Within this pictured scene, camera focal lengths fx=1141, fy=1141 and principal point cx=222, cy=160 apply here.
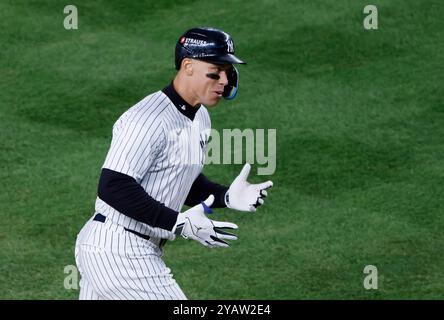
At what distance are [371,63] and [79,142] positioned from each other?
388 centimetres

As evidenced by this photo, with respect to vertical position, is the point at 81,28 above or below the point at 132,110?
below

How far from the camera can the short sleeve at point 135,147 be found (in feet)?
20.9

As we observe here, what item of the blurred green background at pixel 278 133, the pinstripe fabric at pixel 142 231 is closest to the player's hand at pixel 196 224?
the pinstripe fabric at pixel 142 231

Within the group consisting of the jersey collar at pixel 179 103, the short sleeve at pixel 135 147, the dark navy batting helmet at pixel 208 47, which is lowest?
the short sleeve at pixel 135 147

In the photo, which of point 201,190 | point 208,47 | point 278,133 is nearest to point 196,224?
point 201,190

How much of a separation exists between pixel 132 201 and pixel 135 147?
30 centimetres

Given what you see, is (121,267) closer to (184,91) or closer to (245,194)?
(245,194)

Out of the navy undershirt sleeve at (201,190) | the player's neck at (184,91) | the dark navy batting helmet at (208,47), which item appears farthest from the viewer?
the navy undershirt sleeve at (201,190)

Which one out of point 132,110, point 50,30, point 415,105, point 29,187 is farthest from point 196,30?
point 50,30

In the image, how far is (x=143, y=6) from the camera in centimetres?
1512

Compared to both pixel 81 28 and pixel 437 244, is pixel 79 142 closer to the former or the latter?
pixel 81 28

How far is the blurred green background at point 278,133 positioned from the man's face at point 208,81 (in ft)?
9.11

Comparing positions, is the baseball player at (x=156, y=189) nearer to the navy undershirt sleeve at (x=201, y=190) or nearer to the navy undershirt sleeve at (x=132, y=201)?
the navy undershirt sleeve at (x=132, y=201)

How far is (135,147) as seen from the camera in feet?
20.9
